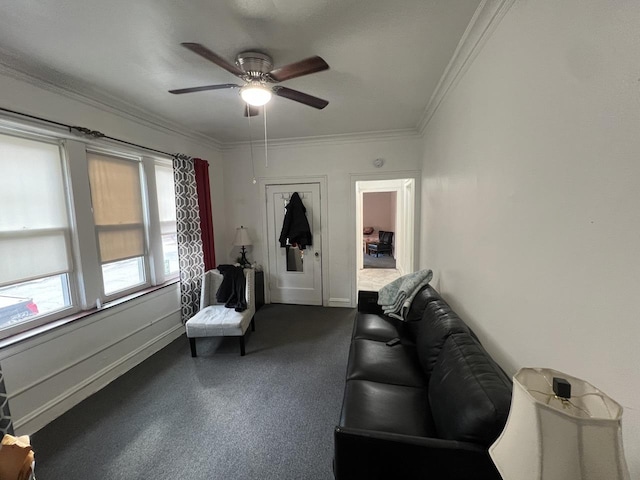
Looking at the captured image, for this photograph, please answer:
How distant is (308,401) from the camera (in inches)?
83.8

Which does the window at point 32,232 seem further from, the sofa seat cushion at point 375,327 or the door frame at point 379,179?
the door frame at point 379,179

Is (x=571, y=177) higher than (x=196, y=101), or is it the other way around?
(x=196, y=101)

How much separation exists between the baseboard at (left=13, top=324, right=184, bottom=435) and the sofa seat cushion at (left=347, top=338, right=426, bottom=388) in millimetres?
2219

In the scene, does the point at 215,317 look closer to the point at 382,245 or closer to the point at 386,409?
the point at 386,409

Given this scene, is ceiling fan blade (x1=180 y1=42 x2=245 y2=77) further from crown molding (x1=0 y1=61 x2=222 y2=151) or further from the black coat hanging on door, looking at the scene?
the black coat hanging on door

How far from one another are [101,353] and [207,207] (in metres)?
1.92

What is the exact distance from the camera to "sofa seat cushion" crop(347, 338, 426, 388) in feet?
5.68

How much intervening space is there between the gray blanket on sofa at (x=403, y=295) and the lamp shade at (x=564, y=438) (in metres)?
1.85

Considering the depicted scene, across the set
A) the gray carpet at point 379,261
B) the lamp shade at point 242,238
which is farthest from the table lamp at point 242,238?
the gray carpet at point 379,261

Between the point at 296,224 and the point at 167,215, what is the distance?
67.0 inches

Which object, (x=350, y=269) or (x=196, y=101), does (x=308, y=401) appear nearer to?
(x=350, y=269)

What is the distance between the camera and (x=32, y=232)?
199cm

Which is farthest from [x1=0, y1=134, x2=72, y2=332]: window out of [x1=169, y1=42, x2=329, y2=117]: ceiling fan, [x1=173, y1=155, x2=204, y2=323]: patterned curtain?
[x1=169, y1=42, x2=329, y2=117]: ceiling fan

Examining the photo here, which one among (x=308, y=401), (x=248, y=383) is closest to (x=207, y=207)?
(x=248, y=383)
